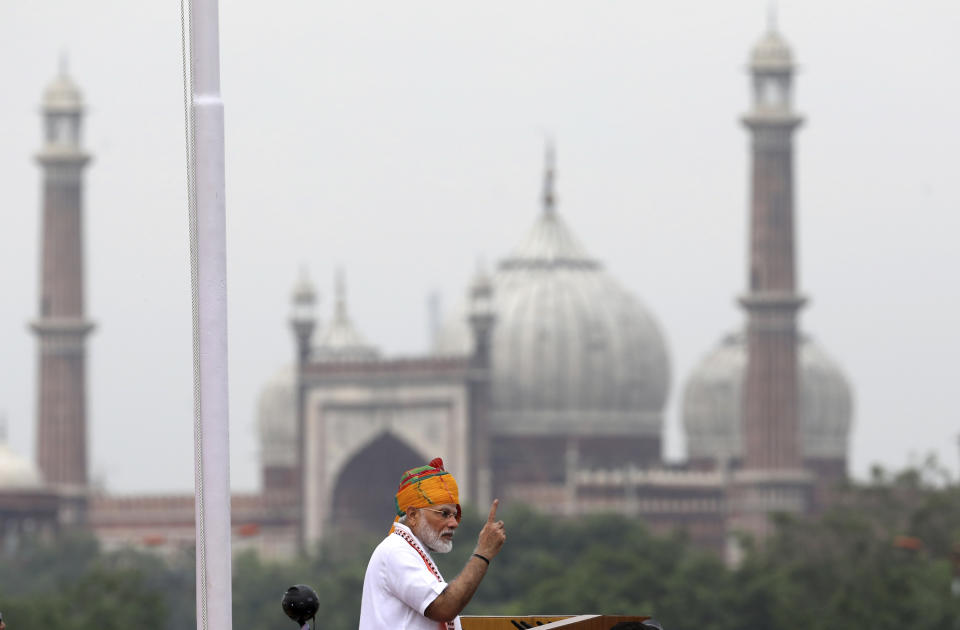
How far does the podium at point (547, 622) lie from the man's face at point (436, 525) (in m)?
0.31

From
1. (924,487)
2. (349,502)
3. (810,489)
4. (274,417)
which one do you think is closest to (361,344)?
(274,417)

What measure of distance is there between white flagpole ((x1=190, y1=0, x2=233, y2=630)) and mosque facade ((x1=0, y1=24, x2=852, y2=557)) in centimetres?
6555

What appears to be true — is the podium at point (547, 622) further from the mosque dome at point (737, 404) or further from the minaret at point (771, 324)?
the mosque dome at point (737, 404)

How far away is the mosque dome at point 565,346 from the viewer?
83.6 metres

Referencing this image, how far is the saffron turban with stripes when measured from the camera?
7.00m

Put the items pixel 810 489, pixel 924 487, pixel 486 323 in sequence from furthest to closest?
pixel 486 323, pixel 810 489, pixel 924 487

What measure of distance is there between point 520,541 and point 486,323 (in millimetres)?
14769

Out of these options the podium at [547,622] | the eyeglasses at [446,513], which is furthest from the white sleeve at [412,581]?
the podium at [547,622]

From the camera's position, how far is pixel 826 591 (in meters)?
49.3

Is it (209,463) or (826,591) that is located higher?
(209,463)

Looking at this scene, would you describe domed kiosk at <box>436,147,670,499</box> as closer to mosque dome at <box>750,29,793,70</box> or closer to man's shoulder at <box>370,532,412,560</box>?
mosque dome at <box>750,29,793,70</box>

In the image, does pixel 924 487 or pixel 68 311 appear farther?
pixel 68 311

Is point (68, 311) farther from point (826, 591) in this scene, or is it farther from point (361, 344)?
point (826, 591)

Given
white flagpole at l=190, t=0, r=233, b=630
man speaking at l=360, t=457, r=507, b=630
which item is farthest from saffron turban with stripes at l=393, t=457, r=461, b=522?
white flagpole at l=190, t=0, r=233, b=630
